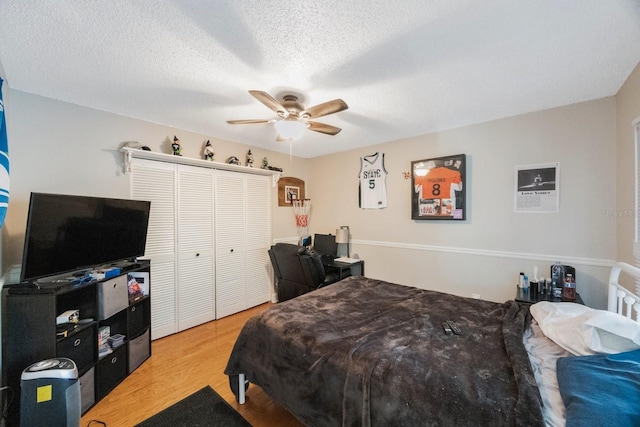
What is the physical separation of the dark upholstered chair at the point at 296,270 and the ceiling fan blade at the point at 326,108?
1.80 m

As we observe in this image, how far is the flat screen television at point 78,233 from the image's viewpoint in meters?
1.69

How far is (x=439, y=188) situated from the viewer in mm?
3189

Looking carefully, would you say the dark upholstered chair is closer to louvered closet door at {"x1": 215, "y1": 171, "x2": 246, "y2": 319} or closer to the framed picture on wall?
louvered closet door at {"x1": 215, "y1": 171, "x2": 246, "y2": 319}

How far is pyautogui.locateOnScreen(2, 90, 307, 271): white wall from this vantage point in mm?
2064

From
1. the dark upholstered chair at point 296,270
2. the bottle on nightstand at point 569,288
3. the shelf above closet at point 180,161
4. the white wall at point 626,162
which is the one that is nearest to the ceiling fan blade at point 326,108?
the shelf above closet at point 180,161

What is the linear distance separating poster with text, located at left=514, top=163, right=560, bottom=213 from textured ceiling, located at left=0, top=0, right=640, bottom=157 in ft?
2.07

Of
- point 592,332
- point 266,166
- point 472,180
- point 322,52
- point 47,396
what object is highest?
point 322,52

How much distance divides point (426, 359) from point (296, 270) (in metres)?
2.28

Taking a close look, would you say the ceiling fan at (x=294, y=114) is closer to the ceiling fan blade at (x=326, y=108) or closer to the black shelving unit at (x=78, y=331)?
the ceiling fan blade at (x=326, y=108)

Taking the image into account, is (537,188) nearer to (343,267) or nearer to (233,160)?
(343,267)

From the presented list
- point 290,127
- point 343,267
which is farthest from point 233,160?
point 343,267

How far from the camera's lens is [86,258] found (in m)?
2.01

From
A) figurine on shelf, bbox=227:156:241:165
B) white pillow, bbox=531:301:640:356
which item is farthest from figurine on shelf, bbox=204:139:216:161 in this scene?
white pillow, bbox=531:301:640:356

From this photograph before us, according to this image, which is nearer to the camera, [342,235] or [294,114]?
[294,114]
